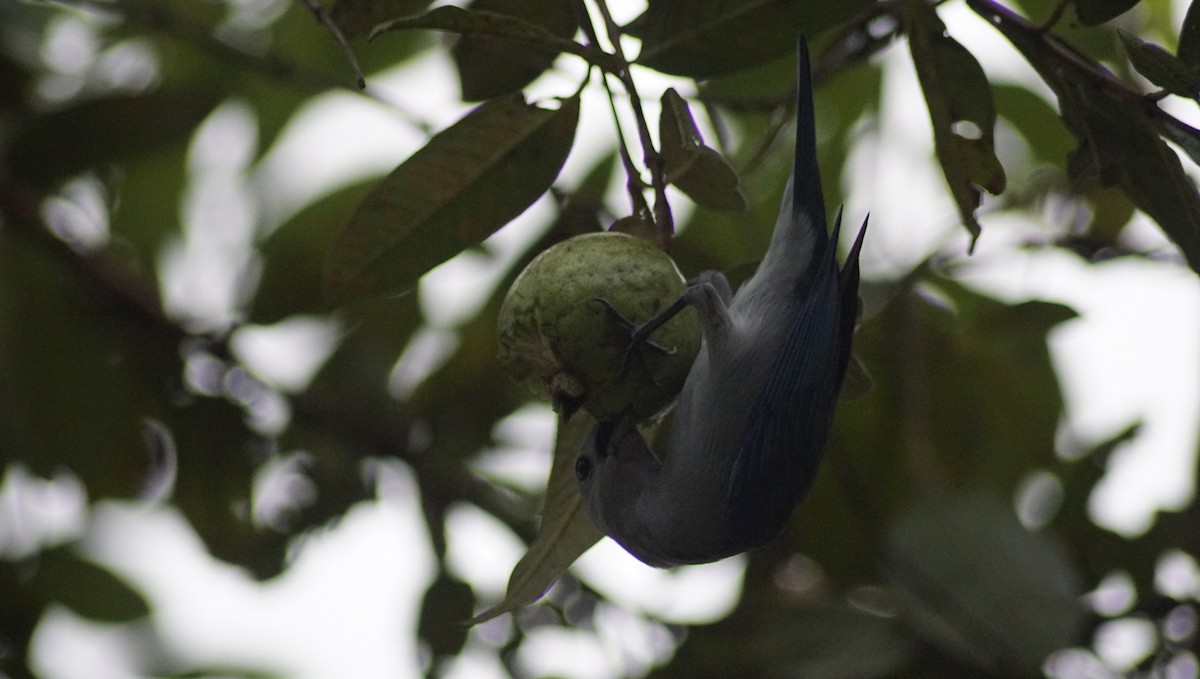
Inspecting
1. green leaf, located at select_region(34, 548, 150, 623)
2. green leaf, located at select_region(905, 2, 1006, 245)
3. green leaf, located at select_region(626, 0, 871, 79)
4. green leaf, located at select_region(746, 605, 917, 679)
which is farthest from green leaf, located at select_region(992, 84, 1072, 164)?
green leaf, located at select_region(34, 548, 150, 623)

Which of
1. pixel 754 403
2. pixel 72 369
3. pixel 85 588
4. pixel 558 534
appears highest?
pixel 754 403

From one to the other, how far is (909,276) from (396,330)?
84 cm

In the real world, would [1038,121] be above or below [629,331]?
below

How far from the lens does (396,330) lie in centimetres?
207

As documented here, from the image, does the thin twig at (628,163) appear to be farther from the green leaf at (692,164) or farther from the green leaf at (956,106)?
the green leaf at (956,106)

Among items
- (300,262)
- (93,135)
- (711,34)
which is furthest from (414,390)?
(711,34)

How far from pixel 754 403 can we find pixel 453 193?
1.25 ft

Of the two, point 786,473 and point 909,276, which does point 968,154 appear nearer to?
point 786,473

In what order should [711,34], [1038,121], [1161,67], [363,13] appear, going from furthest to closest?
[1038,121] → [363,13] → [711,34] → [1161,67]

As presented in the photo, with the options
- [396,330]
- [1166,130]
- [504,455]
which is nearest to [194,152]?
[396,330]

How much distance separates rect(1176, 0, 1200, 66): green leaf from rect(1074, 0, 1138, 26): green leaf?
0.04 m

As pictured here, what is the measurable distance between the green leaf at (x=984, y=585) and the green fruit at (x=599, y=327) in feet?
2.82

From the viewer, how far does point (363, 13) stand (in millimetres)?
1191

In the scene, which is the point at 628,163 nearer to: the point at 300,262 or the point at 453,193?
the point at 453,193
